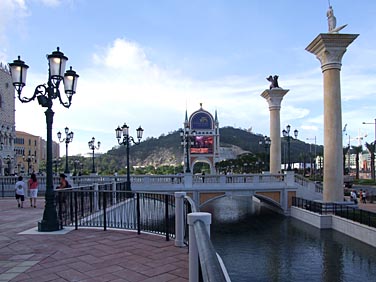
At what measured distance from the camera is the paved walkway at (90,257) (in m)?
5.15

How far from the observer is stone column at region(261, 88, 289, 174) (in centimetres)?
3506

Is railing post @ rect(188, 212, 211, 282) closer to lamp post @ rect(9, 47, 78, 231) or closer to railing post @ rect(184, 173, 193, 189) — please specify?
lamp post @ rect(9, 47, 78, 231)

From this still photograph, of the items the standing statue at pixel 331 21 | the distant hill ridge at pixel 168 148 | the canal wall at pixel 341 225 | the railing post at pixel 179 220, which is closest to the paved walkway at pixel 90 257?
the railing post at pixel 179 220

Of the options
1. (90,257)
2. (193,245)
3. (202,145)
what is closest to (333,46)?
(90,257)

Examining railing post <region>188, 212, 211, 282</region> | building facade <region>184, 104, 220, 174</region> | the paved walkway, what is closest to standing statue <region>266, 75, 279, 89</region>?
building facade <region>184, 104, 220, 174</region>

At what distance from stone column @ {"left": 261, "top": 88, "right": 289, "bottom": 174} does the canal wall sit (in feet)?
29.2

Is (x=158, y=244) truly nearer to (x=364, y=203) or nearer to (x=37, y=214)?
(x=37, y=214)

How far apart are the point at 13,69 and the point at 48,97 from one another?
111 centimetres

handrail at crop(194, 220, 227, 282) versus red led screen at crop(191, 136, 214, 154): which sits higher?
red led screen at crop(191, 136, 214, 154)

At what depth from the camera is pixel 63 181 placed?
1263cm

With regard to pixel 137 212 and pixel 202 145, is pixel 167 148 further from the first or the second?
pixel 137 212

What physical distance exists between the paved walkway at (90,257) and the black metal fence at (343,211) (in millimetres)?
15721

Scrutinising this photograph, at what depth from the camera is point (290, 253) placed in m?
18.6

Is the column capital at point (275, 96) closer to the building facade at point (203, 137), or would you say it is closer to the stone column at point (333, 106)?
the stone column at point (333, 106)
